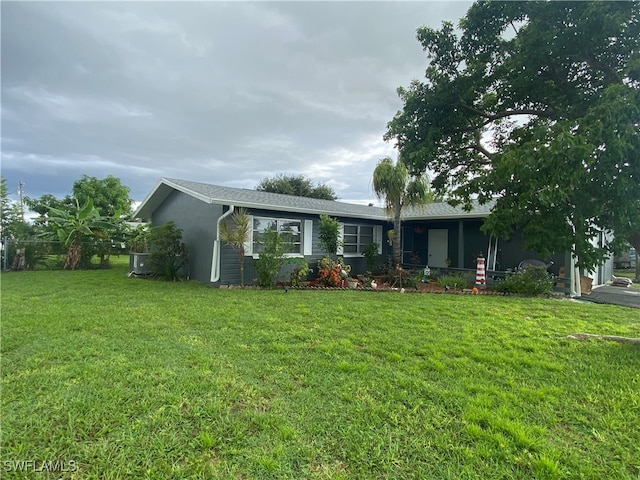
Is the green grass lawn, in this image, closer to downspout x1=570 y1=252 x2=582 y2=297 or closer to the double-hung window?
downspout x1=570 y1=252 x2=582 y2=297

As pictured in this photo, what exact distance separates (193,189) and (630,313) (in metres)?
12.3

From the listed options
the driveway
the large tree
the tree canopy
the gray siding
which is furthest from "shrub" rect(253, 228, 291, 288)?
the tree canopy

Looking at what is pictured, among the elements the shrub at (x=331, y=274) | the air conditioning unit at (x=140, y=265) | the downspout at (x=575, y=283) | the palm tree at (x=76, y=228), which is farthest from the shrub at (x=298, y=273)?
the palm tree at (x=76, y=228)

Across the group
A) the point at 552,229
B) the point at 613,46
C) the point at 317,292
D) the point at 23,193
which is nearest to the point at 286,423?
the point at 552,229

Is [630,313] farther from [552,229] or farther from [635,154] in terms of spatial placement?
[635,154]

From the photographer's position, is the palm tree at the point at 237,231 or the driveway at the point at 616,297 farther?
the palm tree at the point at 237,231

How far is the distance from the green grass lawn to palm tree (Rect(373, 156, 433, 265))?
646 cm

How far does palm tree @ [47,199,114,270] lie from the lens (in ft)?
42.3

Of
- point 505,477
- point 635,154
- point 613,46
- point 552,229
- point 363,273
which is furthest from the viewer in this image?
point 363,273

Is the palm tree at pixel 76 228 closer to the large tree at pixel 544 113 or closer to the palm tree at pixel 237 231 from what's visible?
the palm tree at pixel 237 231

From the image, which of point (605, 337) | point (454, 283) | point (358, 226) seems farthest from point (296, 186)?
point (605, 337)

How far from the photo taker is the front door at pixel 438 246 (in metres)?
14.5

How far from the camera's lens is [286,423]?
255cm

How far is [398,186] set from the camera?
37.4 ft
